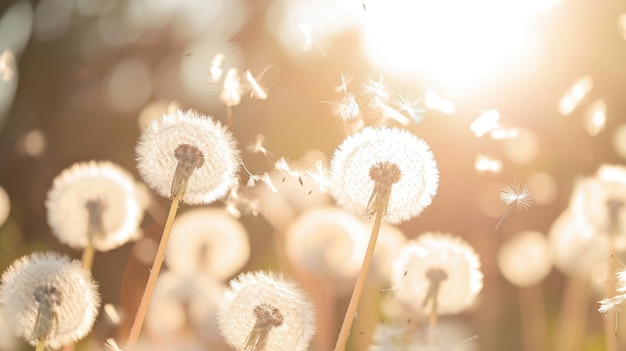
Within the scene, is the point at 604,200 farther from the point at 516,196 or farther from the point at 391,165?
the point at 391,165

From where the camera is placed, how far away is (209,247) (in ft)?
4.17

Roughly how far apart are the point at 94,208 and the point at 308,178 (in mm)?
280

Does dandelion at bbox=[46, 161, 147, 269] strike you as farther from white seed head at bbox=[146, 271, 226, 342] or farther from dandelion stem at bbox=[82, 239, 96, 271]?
white seed head at bbox=[146, 271, 226, 342]

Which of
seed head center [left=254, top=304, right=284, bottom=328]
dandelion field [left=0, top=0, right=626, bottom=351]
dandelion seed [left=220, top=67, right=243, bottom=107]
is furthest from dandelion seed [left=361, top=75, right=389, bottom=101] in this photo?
seed head center [left=254, top=304, right=284, bottom=328]

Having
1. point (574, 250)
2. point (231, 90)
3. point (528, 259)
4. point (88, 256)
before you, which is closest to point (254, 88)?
point (231, 90)

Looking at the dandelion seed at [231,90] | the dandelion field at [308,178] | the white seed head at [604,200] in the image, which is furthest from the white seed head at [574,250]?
the dandelion seed at [231,90]

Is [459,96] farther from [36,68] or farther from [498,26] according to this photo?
[36,68]

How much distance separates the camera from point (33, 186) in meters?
1.94

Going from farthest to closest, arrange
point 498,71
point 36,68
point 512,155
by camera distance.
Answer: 1. point 36,68
2. point 498,71
3. point 512,155

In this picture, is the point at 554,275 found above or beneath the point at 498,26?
above

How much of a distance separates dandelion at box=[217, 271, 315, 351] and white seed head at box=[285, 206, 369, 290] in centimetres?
44

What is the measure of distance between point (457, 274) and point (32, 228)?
1364mm

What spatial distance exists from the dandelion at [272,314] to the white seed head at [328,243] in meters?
0.44

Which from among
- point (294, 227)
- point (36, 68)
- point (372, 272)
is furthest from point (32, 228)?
point (372, 272)
